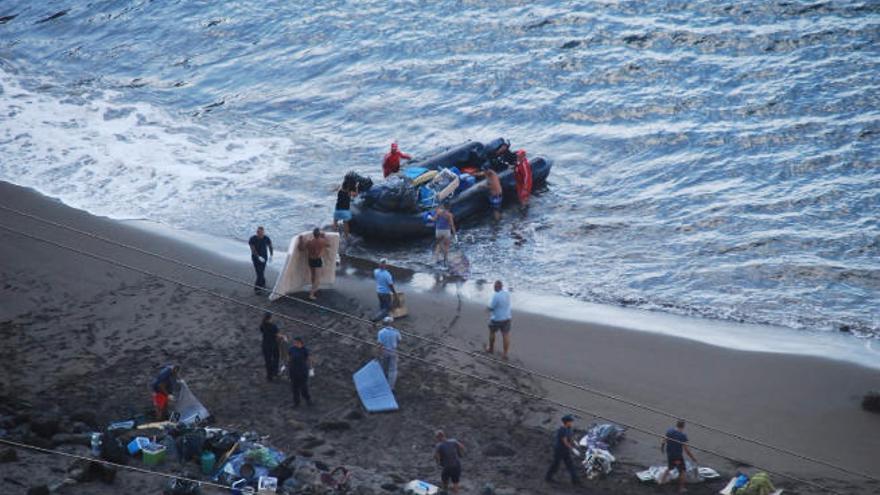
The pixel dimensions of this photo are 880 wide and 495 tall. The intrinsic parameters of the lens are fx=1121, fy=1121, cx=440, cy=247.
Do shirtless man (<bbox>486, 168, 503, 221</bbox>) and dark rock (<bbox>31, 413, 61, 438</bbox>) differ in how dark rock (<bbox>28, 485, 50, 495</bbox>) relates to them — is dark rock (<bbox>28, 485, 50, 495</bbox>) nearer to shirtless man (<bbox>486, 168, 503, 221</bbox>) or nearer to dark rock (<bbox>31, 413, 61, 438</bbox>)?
dark rock (<bbox>31, 413, 61, 438</bbox>)

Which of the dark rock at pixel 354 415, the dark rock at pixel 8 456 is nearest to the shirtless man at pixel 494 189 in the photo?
the dark rock at pixel 354 415

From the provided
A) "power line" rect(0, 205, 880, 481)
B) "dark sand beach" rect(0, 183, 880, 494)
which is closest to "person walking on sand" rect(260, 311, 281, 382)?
"dark sand beach" rect(0, 183, 880, 494)

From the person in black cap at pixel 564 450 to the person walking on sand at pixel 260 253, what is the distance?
7084mm

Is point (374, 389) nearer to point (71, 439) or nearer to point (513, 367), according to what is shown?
point (513, 367)

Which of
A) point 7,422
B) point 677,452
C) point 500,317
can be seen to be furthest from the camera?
point 500,317

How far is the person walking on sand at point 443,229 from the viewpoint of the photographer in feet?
67.3

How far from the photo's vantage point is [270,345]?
53.8ft

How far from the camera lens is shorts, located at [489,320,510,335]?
17.0 meters

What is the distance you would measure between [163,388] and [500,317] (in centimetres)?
503

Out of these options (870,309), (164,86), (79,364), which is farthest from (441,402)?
(164,86)

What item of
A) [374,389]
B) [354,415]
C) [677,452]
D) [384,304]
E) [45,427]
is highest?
[384,304]

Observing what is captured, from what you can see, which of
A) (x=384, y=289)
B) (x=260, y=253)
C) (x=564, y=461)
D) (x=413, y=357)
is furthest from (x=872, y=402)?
(x=260, y=253)

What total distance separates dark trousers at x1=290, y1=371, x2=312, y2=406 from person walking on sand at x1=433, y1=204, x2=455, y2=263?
537 cm

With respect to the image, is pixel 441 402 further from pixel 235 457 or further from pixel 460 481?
pixel 235 457
